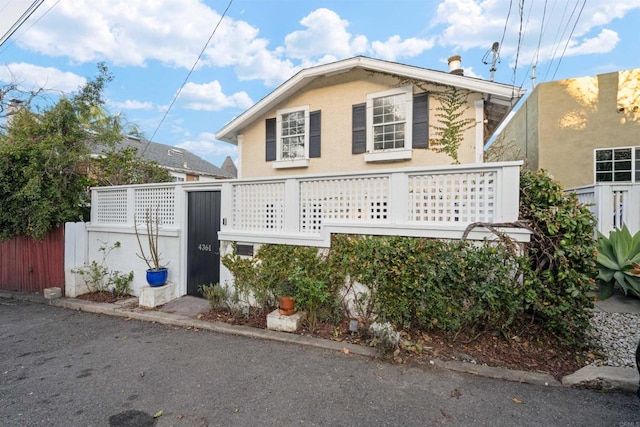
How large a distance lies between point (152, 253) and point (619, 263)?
306 inches

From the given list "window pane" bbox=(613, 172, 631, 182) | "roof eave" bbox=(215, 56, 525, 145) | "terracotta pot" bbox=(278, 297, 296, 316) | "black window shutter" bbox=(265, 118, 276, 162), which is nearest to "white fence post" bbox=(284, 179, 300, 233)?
"terracotta pot" bbox=(278, 297, 296, 316)

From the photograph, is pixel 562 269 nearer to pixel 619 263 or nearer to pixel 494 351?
pixel 494 351

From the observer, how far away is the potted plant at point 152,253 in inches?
219

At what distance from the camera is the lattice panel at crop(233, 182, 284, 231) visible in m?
5.02

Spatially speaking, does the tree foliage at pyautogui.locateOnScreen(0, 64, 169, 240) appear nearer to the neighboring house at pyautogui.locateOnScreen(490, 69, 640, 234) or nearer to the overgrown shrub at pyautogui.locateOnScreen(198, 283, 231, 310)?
the overgrown shrub at pyautogui.locateOnScreen(198, 283, 231, 310)

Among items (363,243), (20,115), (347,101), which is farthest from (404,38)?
(20,115)

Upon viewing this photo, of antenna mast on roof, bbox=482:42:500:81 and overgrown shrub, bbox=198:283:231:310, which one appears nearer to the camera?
overgrown shrub, bbox=198:283:231:310

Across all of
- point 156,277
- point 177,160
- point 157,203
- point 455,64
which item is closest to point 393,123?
point 455,64

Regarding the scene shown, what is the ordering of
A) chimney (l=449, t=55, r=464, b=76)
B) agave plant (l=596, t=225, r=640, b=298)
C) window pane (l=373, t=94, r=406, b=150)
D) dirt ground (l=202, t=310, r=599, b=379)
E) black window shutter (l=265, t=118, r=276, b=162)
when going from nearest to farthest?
dirt ground (l=202, t=310, r=599, b=379) → agave plant (l=596, t=225, r=640, b=298) → window pane (l=373, t=94, r=406, b=150) → chimney (l=449, t=55, r=464, b=76) → black window shutter (l=265, t=118, r=276, b=162)

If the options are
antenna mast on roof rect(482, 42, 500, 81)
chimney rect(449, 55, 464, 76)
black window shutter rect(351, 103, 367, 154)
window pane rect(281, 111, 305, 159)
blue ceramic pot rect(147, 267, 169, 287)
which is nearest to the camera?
blue ceramic pot rect(147, 267, 169, 287)

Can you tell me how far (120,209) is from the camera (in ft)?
21.8

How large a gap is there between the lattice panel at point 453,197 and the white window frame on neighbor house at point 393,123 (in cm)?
297

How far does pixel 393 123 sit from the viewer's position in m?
7.05

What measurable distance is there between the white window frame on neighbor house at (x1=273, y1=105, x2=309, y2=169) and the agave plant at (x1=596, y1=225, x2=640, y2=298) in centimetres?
609
